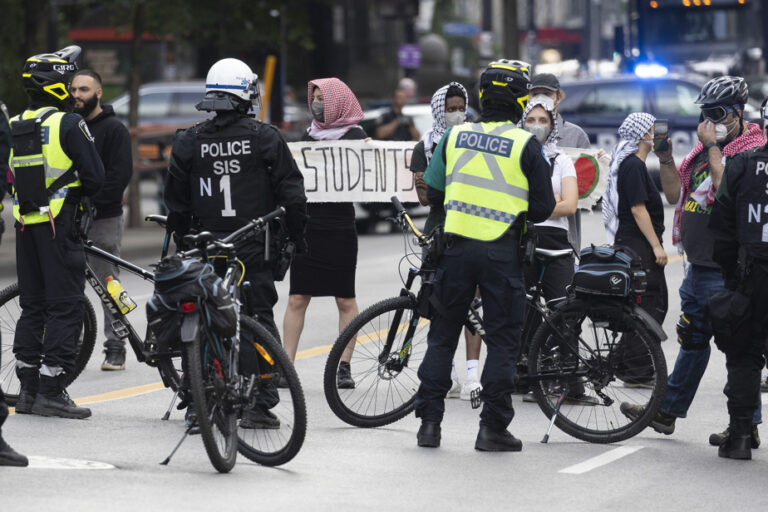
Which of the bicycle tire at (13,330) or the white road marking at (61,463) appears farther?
the bicycle tire at (13,330)

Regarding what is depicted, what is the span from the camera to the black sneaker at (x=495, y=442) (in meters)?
7.66

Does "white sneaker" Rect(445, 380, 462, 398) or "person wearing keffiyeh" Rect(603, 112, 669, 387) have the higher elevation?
"person wearing keffiyeh" Rect(603, 112, 669, 387)

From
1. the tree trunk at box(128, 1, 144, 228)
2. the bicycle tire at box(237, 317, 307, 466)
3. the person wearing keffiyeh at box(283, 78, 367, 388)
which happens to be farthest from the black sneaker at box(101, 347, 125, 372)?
the tree trunk at box(128, 1, 144, 228)

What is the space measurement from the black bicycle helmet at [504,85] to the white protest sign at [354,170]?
2.56 metres

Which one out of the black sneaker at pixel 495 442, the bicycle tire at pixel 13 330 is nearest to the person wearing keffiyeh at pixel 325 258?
the bicycle tire at pixel 13 330

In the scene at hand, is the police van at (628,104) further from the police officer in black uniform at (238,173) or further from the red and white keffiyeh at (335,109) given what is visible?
the police officer in black uniform at (238,173)

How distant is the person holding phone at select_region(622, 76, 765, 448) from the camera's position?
26.8 feet

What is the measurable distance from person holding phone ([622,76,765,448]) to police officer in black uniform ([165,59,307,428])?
2.02 meters

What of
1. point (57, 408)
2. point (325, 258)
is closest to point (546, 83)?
point (325, 258)

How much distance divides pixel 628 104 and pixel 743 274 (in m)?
16.9

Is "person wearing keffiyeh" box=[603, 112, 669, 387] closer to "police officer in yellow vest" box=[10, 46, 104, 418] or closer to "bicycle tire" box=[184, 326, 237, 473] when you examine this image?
"police officer in yellow vest" box=[10, 46, 104, 418]

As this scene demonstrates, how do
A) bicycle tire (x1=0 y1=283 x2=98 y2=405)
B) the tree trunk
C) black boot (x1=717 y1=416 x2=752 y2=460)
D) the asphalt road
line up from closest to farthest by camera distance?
the asphalt road, black boot (x1=717 y1=416 x2=752 y2=460), bicycle tire (x1=0 y1=283 x2=98 y2=405), the tree trunk

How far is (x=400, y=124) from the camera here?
20234 millimetres

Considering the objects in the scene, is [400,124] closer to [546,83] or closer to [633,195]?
[546,83]
